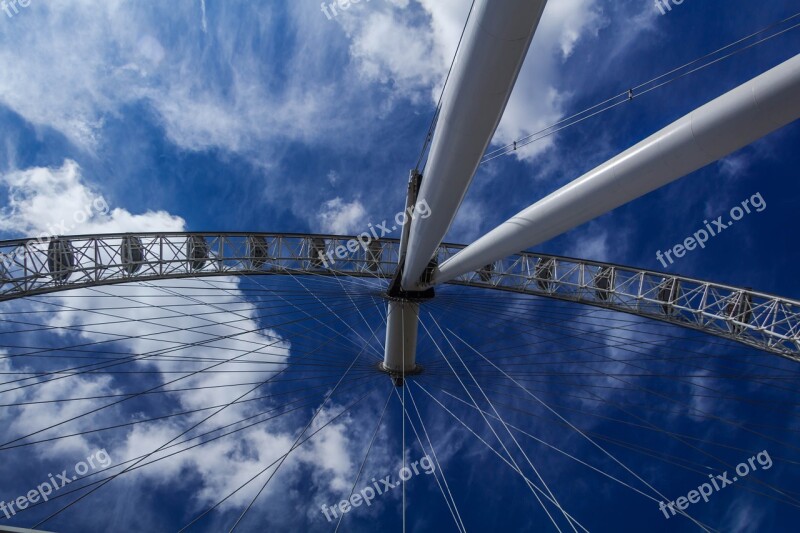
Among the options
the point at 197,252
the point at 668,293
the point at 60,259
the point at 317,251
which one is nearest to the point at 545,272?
the point at 668,293

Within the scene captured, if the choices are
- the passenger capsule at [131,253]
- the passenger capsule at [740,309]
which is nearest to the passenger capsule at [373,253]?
the passenger capsule at [131,253]

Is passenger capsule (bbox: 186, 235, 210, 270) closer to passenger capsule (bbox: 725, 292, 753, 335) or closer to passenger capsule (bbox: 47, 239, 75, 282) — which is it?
passenger capsule (bbox: 47, 239, 75, 282)

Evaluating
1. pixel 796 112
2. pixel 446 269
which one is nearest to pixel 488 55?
pixel 796 112

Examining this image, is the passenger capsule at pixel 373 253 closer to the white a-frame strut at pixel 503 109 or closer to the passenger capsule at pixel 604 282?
the passenger capsule at pixel 604 282

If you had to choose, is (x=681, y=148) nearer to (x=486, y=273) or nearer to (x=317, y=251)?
(x=317, y=251)

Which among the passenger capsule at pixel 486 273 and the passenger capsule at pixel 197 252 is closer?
the passenger capsule at pixel 197 252

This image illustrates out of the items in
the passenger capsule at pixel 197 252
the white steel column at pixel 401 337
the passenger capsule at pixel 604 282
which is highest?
the passenger capsule at pixel 197 252

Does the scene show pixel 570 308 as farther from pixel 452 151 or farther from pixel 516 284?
pixel 452 151

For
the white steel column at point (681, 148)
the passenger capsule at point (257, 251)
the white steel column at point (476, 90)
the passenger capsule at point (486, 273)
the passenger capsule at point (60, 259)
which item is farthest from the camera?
the passenger capsule at point (486, 273)
